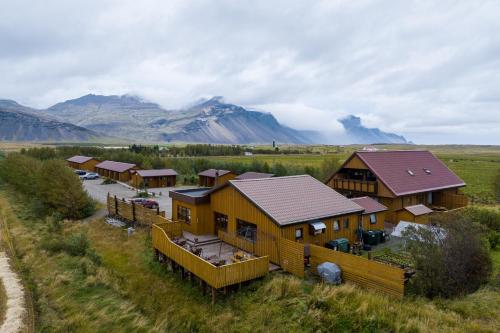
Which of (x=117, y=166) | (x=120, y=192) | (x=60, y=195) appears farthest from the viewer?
(x=117, y=166)

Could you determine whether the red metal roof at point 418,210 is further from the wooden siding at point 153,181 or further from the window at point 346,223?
the wooden siding at point 153,181

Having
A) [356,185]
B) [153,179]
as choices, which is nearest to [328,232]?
[356,185]

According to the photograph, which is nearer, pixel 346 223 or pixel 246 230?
pixel 246 230

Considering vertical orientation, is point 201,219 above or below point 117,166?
below

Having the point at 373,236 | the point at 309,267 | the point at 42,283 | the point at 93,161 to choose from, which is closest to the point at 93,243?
the point at 42,283

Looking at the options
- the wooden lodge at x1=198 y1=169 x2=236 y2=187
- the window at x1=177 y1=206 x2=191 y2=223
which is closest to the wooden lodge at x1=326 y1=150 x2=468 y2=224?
the window at x1=177 y1=206 x2=191 y2=223

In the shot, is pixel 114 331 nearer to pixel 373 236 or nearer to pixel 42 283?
pixel 42 283

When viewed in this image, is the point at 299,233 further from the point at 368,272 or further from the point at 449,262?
the point at 449,262

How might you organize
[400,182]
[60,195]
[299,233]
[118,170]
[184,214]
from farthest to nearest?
[118,170] < [60,195] < [400,182] < [184,214] < [299,233]
